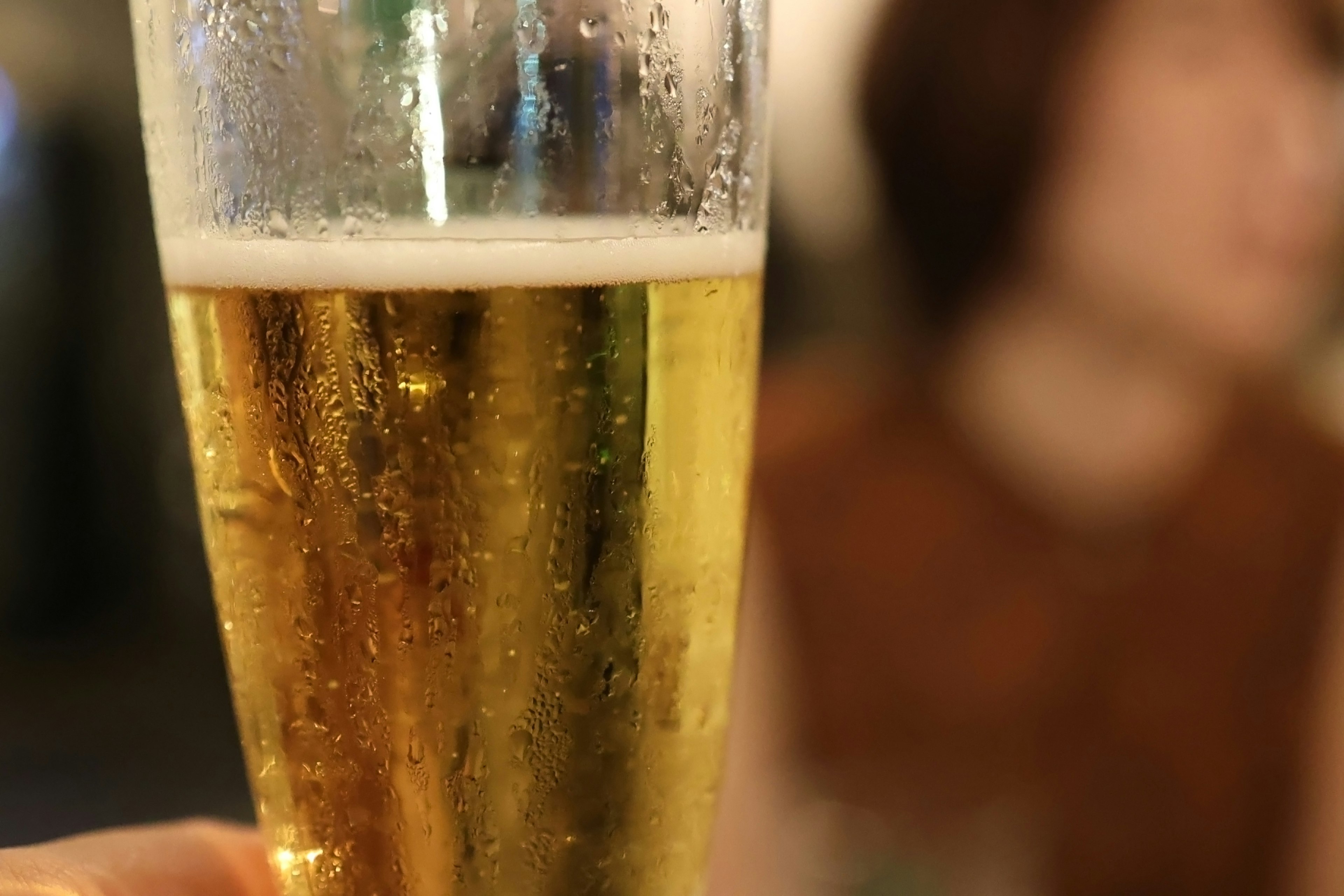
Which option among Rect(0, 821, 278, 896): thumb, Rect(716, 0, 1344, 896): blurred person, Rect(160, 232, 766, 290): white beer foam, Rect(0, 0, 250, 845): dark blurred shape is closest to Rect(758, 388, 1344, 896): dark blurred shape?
Rect(716, 0, 1344, 896): blurred person

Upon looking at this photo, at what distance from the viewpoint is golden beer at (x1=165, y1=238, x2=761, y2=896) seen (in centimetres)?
44

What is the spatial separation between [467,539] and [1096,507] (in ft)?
6.78

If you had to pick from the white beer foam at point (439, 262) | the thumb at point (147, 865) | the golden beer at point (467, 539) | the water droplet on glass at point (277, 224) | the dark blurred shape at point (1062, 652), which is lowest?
the dark blurred shape at point (1062, 652)

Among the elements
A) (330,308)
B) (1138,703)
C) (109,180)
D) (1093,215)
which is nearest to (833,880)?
(1138,703)

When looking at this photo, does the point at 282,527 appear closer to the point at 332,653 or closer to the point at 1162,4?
the point at 332,653

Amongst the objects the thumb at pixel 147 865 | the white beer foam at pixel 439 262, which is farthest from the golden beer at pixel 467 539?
the thumb at pixel 147 865

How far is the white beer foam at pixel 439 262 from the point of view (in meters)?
0.43

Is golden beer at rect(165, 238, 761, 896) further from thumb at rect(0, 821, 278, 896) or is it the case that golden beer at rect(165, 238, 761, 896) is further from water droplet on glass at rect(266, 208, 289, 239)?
thumb at rect(0, 821, 278, 896)

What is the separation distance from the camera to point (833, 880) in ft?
5.84

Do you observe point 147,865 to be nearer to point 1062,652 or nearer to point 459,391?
point 459,391

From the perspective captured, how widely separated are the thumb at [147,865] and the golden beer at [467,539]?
21 cm

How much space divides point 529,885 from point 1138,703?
2.01 metres

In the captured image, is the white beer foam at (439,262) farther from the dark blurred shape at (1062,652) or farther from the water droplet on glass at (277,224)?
the dark blurred shape at (1062,652)

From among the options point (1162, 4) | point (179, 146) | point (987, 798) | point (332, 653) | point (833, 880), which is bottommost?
point (987, 798)
